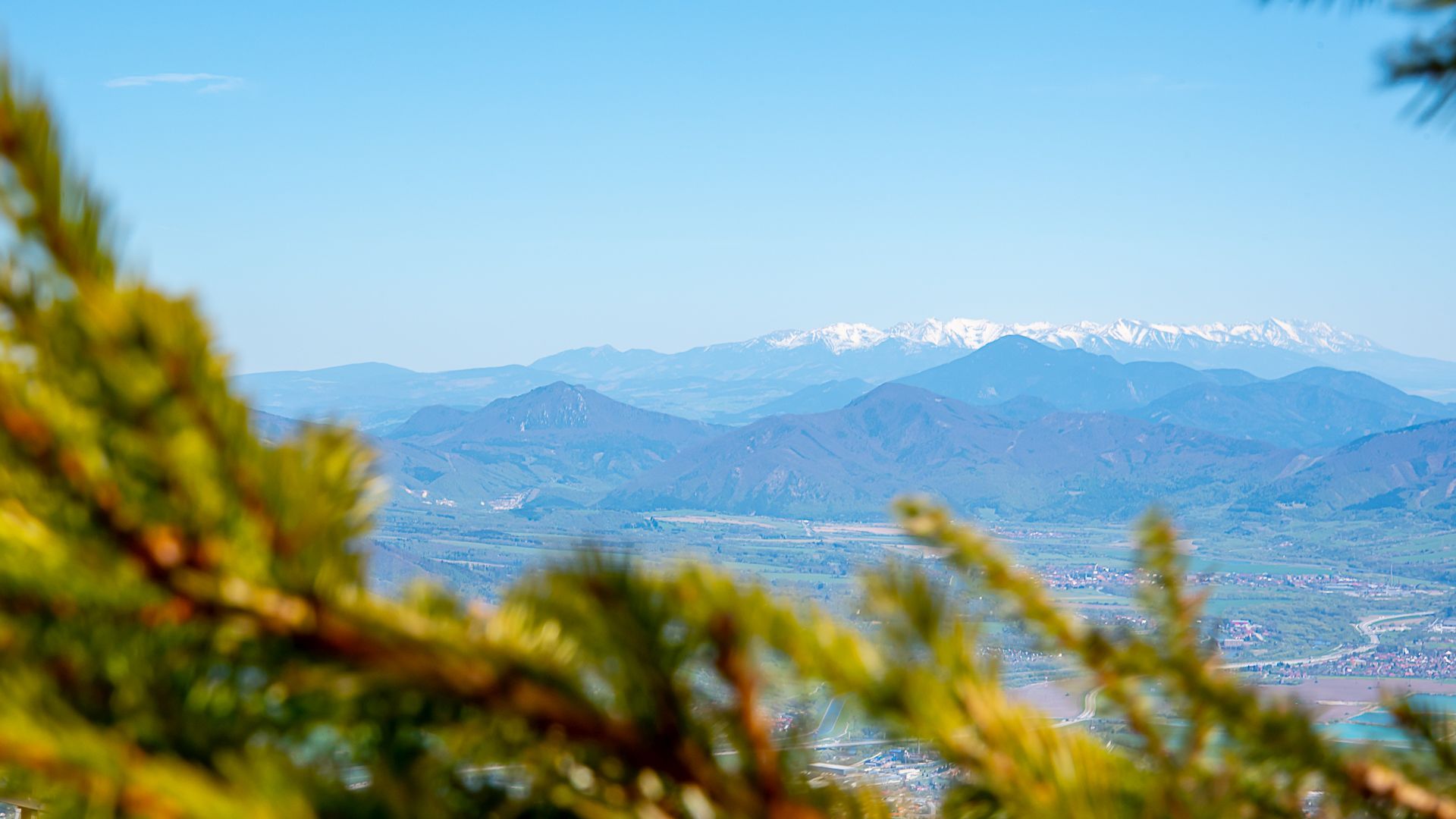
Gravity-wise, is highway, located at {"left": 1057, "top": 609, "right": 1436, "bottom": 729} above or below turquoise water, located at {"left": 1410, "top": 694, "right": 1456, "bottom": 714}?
below

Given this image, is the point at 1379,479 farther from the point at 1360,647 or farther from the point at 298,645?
the point at 298,645

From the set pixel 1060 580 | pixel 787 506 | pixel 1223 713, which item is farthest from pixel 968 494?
pixel 1223 713

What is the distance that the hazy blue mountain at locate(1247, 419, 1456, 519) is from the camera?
559ft

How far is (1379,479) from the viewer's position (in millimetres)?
177750

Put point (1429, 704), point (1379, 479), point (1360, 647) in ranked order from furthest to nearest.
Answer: point (1379, 479) → point (1360, 647) → point (1429, 704)

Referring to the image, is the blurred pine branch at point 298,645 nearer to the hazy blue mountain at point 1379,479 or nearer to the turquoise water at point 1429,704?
the turquoise water at point 1429,704

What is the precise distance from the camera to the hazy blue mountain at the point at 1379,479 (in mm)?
170375

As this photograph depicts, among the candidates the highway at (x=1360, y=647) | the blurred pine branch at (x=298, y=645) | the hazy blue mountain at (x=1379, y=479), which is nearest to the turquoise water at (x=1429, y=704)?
the blurred pine branch at (x=298, y=645)

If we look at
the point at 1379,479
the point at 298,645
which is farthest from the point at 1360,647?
the point at 1379,479

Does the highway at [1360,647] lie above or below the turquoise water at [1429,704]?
below

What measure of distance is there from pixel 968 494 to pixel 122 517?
19548cm

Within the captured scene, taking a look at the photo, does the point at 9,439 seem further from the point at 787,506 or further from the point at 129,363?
the point at 787,506

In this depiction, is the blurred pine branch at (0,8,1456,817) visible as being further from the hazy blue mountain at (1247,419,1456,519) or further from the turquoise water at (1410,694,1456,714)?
the hazy blue mountain at (1247,419,1456,519)

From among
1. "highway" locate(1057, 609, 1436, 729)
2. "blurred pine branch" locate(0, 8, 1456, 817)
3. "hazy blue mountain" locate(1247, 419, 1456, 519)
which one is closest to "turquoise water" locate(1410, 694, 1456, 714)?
"blurred pine branch" locate(0, 8, 1456, 817)
